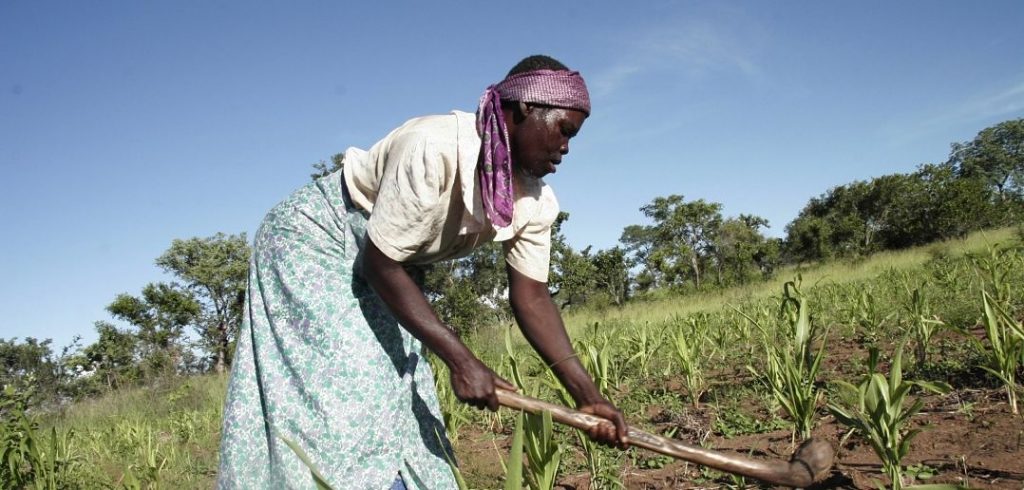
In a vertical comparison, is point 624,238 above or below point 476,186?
above

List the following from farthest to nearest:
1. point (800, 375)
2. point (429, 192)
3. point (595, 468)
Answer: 1. point (595, 468)
2. point (800, 375)
3. point (429, 192)

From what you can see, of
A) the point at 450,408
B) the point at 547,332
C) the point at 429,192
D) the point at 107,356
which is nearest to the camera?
the point at 429,192

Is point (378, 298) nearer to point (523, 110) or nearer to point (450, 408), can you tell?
point (523, 110)

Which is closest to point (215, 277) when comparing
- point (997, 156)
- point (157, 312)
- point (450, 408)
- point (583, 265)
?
point (157, 312)

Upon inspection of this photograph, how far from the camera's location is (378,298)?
1.67 meters

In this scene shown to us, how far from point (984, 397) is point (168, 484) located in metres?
4.23

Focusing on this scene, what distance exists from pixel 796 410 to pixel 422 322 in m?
1.77

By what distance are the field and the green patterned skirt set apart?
329 millimetres

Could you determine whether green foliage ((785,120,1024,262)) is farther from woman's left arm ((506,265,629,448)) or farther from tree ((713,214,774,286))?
woman's left arm ((506,265,629,448))

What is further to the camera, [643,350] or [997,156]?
[997,156]

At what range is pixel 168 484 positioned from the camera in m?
3.78

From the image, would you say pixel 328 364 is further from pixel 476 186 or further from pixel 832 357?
pixel 832 357

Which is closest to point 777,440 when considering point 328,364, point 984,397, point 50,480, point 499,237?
point 984,397

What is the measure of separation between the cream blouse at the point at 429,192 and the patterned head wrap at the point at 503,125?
0.03m
